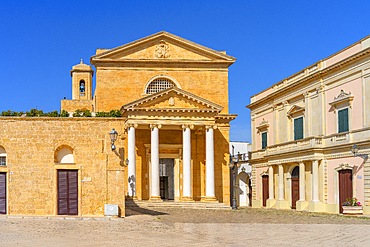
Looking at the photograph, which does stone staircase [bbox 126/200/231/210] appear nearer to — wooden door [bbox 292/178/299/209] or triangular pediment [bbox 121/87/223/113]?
wooden door [bbox 292/178/299/209]

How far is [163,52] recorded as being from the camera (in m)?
41.6

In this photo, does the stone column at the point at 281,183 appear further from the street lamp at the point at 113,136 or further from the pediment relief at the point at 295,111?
the street lamp at the point at 113,136

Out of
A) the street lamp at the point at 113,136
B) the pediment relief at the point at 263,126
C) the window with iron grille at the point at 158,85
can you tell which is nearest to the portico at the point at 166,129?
the window with iron grille at the point at 158,85

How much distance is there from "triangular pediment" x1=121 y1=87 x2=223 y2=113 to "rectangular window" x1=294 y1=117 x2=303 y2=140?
16.2ft

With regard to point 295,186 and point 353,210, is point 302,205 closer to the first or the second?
point 295,186

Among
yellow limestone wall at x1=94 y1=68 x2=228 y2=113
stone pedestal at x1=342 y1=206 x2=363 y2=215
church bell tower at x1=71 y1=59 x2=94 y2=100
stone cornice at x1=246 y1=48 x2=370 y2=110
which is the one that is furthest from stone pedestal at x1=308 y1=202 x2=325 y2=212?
church bell tower at x1=71 y1=59 x2=94 y2=100

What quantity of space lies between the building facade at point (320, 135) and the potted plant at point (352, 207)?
258 millimetres

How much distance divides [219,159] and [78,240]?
85.0ft

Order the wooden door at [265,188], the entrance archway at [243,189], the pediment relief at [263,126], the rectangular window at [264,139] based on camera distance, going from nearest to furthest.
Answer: the wooden door at [265,188] < the pediment relief at [263,126] < the rectangular window at [264,139] < the entrance archway at [243,189]

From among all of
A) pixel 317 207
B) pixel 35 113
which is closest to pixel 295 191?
pixel 317 207

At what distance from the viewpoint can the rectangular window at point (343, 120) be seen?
3284 cm

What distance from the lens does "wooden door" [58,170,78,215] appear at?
24.0 m

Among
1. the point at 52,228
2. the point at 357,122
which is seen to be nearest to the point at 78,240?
the point at 52,228

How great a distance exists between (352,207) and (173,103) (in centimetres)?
1239
